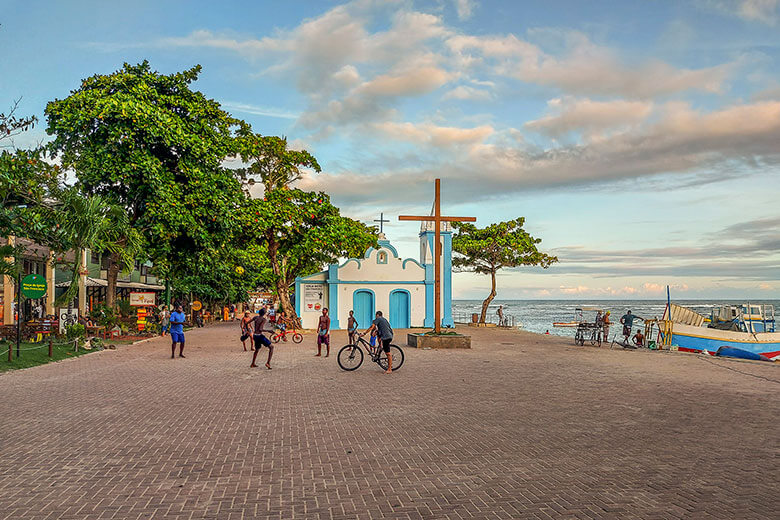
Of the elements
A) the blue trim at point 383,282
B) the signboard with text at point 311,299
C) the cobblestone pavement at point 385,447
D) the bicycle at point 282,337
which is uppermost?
the blue trim at point 383,282

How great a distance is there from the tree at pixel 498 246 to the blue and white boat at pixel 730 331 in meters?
11.7

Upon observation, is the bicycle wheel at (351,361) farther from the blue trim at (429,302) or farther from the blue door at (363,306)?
the blue trim at (429,302)

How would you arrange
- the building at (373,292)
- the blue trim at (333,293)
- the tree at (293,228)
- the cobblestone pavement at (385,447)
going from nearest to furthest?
the cobblestone pavement at (385,447) < the tree at (293,228) < the blue trim at (333,293) < the building at (373,292)

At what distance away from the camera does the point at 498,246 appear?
40.6 meters

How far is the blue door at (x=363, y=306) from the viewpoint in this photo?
3383 cm

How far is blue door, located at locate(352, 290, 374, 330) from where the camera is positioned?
111ft

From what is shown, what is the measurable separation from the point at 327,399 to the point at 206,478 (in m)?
4.68

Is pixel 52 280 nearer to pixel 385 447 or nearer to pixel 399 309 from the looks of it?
pixel 399 309

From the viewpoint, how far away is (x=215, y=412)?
9039 mm

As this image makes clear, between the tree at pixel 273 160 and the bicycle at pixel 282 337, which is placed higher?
the tree at pixel 273 160

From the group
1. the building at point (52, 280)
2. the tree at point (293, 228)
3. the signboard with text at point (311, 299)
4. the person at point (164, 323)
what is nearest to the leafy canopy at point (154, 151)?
the building at point (52, 280)

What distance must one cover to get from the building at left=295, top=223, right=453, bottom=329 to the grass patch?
47.6 ft

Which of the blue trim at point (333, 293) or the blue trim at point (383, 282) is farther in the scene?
the blue trim at point (383, 282)

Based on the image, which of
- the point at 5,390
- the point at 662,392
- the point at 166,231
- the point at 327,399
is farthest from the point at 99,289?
the point at 662,392
